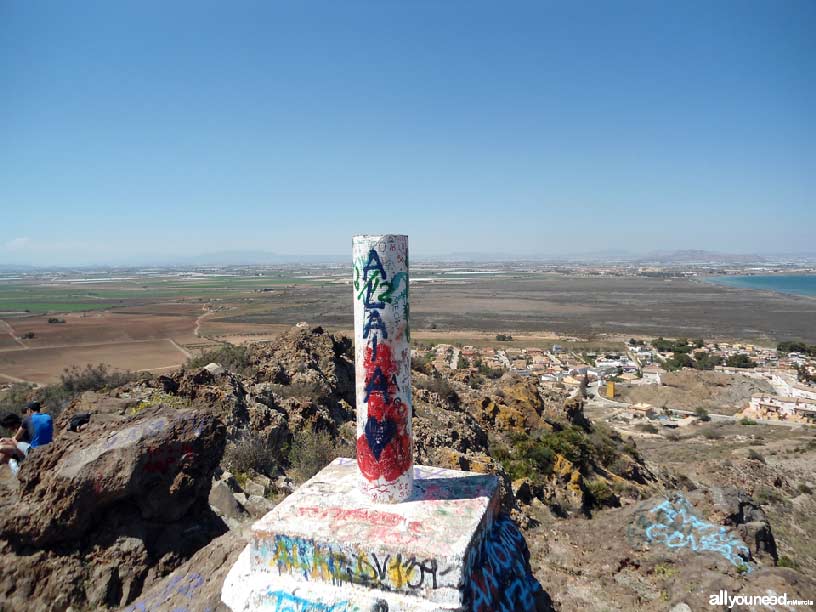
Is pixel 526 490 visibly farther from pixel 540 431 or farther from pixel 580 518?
pixel 540 431

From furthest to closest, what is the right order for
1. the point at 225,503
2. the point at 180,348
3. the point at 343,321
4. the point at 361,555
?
1. the point at 343,321
2. the point at 180,348
3. the point at 225,503
4. the point at 361,555

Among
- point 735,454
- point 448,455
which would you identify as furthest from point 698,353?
point 448,455

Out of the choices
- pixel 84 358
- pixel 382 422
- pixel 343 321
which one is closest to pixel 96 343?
pixel 84 358

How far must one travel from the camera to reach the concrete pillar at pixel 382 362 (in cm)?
550

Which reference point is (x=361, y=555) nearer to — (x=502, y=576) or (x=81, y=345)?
(x=502, y=576)

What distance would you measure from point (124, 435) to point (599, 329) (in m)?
61.9

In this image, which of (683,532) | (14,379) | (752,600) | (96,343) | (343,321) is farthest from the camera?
(343,321)

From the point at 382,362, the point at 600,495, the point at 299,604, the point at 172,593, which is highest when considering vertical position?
the point at 382,362

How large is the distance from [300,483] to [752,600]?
7.02 meters

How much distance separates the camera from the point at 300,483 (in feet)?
29.7

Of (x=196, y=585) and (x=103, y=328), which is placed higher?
(x=196, y=585)

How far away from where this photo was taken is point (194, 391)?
10.9 metres

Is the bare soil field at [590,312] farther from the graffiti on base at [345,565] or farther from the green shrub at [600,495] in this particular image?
the graffiti on base at [345,565]

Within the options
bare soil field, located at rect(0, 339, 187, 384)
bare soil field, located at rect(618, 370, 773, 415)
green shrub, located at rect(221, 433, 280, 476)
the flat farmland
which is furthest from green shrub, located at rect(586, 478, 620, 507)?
the flat farmland
